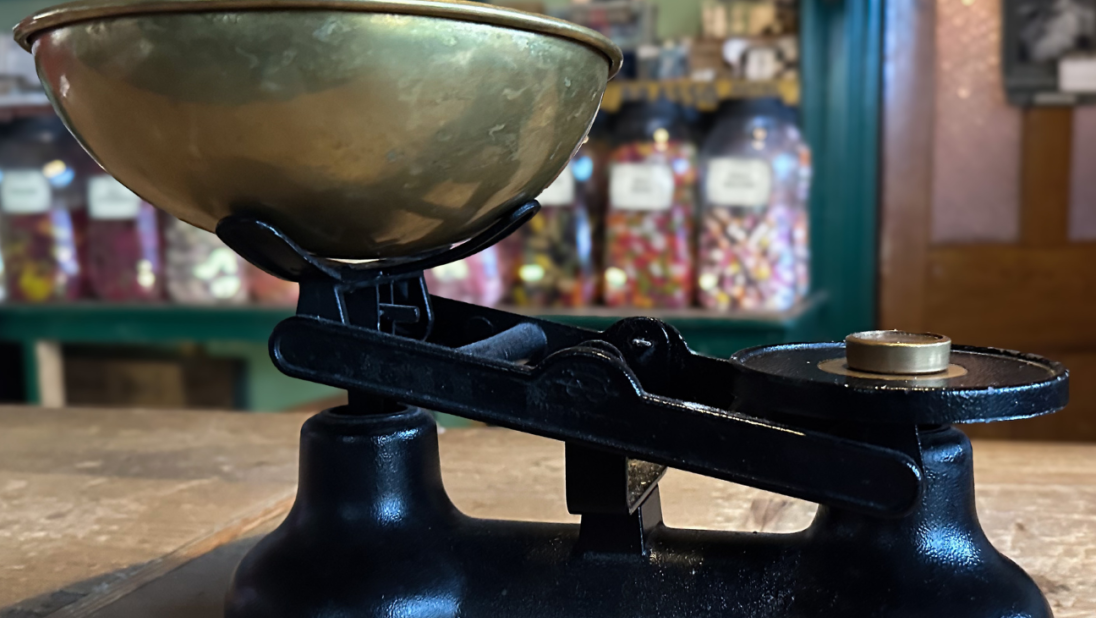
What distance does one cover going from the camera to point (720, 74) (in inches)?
72.3

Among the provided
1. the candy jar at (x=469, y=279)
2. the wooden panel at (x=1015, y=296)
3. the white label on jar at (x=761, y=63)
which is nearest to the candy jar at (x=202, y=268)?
the candy jar at (x=469, y=279)

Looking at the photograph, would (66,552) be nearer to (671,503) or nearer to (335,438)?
(335,438)

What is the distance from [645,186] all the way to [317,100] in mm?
1360

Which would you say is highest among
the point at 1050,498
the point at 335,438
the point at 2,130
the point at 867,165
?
the point at 2,130

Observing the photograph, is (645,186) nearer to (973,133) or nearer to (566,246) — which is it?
(566,246)

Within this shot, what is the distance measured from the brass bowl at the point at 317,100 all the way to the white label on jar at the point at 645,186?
1262 mm

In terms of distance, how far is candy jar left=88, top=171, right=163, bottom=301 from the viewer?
74.9 inches

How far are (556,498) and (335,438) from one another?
1.02 ft

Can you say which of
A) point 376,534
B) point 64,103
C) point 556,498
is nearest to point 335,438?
point 376,534

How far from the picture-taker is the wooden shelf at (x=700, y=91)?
1.69 m

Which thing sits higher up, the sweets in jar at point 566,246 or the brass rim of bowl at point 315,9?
the brass rim of bowl at point 315,9

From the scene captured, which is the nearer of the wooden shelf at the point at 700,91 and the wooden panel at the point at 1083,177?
the wooden shelf at the point at 700,91

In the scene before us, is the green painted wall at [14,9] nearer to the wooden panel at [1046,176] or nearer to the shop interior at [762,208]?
the shop interior at [762,208]

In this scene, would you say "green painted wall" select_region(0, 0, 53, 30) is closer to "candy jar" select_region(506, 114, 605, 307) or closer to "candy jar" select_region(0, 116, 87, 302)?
"candy jar" select_region(0, 116, 87, 302)
